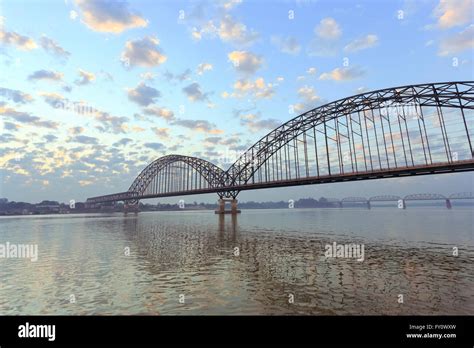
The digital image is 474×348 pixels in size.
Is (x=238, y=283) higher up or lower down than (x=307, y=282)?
higher up

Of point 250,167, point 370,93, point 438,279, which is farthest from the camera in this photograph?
point 250,167

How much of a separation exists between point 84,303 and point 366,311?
10089mm

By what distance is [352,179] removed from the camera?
57.6m

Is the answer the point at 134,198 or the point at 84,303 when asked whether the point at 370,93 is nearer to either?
the point at 84,303

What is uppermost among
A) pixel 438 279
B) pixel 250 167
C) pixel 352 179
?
pixel 250 167

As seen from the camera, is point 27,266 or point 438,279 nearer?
point 438,279

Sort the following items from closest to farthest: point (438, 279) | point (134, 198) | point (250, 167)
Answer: point (438, 279)
point (250, 167)
point (134, 198)

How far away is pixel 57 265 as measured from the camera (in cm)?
1867

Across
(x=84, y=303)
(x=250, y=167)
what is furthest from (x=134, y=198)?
(x=84, y=303)
